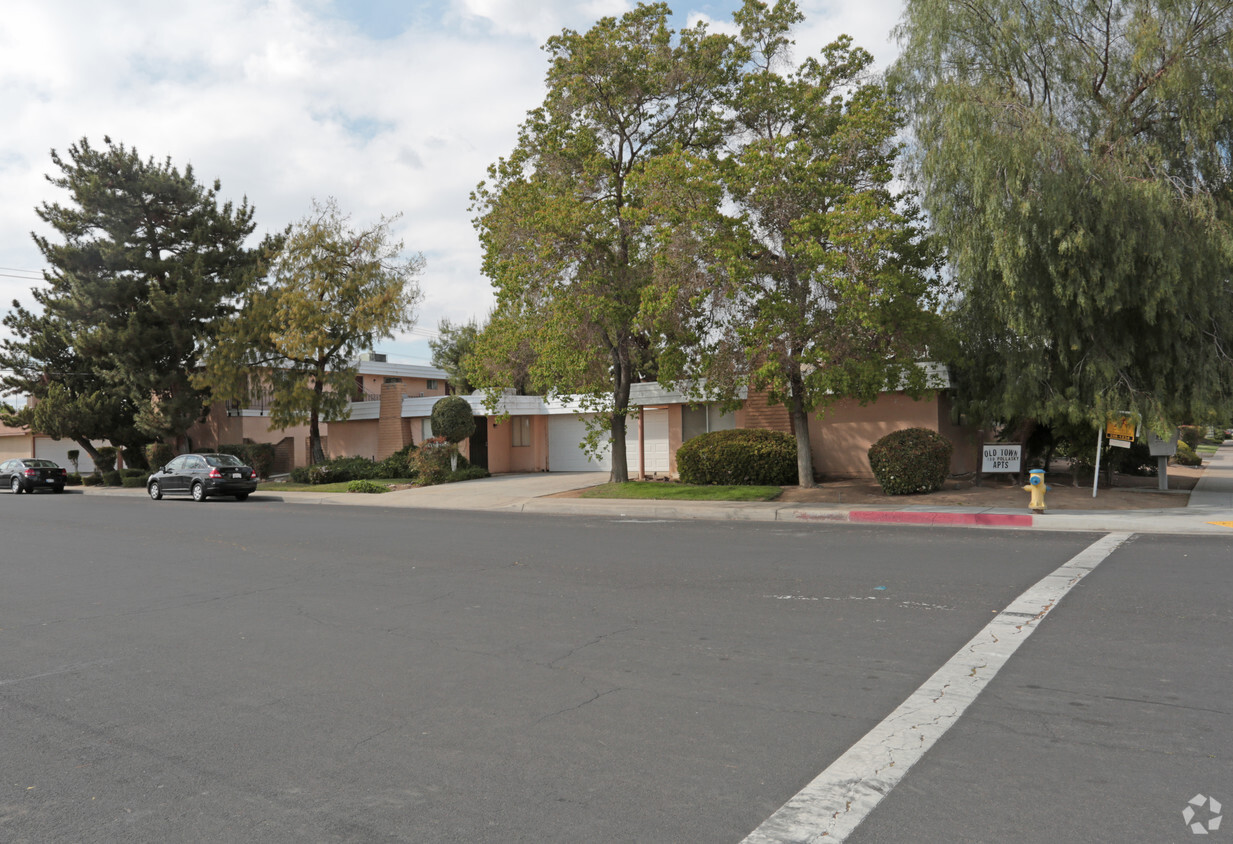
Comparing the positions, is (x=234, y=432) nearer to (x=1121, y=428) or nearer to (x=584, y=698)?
(x=1121, y=428)

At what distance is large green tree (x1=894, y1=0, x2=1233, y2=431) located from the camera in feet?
53.9

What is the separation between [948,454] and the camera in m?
19.2

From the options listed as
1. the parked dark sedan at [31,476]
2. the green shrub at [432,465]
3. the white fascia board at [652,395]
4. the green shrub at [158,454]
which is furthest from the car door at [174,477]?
the white fascia board at [652,395]

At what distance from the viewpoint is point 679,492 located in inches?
814

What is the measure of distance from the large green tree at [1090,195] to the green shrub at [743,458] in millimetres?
5176

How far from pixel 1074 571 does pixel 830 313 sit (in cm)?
1017

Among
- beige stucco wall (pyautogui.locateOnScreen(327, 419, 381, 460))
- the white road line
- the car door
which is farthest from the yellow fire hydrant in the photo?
beige stucco wall (pyautogui.locateOnScreen(327, 419, 381, 460))

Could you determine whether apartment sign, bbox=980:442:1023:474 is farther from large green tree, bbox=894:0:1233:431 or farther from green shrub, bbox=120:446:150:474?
green shrub, bbox=120:446:150:474

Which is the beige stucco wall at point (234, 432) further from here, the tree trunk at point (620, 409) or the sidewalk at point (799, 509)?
the tree trunk at point (620, 409)

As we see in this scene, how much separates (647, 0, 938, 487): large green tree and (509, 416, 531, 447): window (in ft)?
44.6

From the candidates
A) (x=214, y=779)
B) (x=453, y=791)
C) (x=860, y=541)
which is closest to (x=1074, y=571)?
(x=860, y=541)

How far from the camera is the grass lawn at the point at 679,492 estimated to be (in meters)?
19.7

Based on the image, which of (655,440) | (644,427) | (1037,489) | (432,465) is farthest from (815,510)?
(432,465)

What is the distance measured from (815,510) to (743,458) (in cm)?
525
